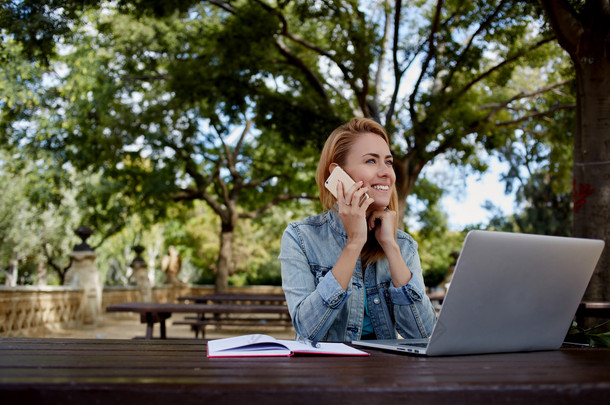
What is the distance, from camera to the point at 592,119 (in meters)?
5.88

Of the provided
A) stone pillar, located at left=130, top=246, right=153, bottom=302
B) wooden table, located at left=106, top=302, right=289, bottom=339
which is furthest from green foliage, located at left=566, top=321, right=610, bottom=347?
stone pillar, located at left=130, top=246, right=153, bottom=302

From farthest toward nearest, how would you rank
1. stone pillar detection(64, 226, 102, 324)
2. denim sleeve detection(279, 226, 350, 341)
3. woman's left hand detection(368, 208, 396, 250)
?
1. stone pillar detection(64, 226, 102, 324)
2. woman's left hand detection(368, 208, 396, 250)
3. denim sleeve detection(279, 226, 350, 341)

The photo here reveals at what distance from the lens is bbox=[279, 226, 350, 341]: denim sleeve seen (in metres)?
2.18

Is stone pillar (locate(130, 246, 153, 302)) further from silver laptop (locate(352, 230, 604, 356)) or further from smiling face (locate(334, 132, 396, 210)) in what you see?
silver laptop (locate(352, 230, 604, 356))

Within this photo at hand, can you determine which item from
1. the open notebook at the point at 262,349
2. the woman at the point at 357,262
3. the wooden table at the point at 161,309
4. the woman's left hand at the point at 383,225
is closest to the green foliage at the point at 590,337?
the woman at the point at 357,262

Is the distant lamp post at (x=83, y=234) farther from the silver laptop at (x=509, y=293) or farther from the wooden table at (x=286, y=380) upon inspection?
the silver laptop at (x=509, y=293)

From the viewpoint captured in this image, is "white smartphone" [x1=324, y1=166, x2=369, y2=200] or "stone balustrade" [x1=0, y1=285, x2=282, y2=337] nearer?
"white smartphone" [x1=324, y1=166, x2=369, y2=200]

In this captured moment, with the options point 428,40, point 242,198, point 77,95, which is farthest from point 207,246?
point 428,40

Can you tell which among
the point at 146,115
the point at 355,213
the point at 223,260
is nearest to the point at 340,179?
the point at 355,213

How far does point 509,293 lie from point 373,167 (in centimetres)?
109

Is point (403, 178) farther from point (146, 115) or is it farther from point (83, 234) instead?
point (83, 234)

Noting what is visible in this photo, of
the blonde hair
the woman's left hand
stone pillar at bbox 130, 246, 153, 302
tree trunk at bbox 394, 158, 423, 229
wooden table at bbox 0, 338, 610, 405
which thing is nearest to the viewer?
wooden table at bbox 0, 338, 610, 405

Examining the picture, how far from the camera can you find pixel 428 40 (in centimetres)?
1077

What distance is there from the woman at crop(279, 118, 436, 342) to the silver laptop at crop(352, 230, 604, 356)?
0.50m
